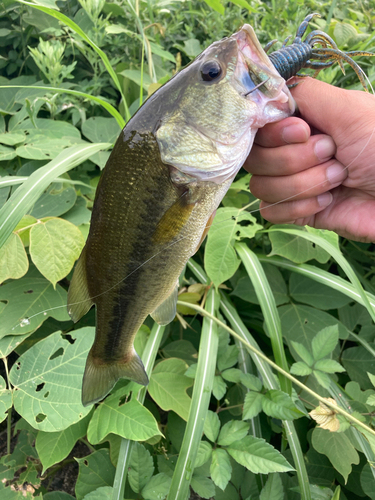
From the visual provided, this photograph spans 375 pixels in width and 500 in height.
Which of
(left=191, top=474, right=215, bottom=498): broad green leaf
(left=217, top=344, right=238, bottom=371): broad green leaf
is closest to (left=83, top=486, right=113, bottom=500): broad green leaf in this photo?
(left=191, top=474, right=215, bottom=498): broad green leaf

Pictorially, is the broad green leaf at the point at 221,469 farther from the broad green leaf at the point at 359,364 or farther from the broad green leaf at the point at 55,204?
the broad green leaf at the point at 55,204

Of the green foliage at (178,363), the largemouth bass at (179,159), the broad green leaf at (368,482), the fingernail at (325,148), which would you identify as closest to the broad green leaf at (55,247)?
the green foliage at (178,363)

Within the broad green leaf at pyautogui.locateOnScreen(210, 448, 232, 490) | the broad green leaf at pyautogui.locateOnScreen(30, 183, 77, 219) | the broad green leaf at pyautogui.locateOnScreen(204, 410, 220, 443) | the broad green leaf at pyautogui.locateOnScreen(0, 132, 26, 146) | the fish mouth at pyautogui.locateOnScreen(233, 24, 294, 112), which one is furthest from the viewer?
the broad green leaf at pyautogui.locateOnScreen(0, 132, 26, 146)

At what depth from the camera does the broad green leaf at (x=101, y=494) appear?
0.91m

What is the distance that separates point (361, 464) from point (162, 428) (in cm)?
77

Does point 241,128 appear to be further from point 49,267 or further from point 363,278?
point 363,278

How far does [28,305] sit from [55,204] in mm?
380

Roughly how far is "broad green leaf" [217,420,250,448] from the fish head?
72 cm

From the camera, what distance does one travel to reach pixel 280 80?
0.59 metres

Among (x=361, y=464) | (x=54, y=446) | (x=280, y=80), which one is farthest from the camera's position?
(x=361, y=464)

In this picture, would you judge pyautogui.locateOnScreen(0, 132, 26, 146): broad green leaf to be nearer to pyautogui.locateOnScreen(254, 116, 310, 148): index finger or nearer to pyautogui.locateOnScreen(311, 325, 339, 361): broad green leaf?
pyautogui.locateOnScreen(254, 116, 310, 148): index finger

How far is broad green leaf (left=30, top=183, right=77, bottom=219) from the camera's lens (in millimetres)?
1221

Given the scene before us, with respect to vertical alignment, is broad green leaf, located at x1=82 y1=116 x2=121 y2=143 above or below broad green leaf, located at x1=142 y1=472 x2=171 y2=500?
above

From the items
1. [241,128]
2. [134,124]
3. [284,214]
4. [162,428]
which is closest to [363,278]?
[284,214]
